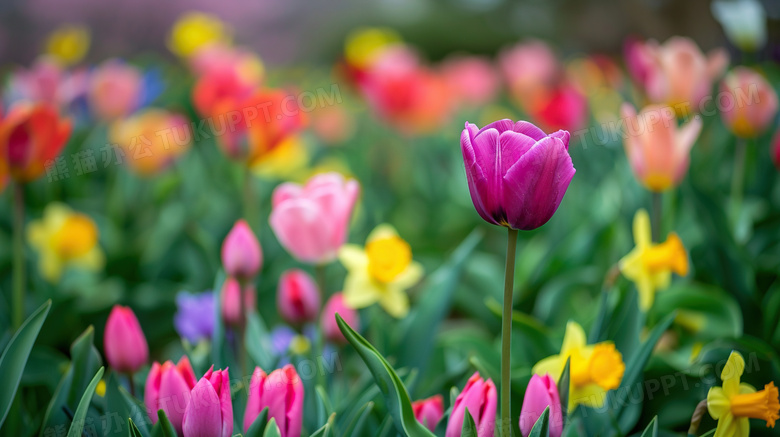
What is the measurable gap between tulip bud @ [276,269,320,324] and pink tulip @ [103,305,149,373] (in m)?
0.28

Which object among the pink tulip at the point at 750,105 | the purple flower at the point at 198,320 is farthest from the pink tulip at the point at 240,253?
the pink tulip at the point at 750,105

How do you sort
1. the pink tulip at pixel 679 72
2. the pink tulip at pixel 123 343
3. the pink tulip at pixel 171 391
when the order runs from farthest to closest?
the pink tulip at pixel 679 72, the pink tulip at pixel 123 343, the pink tulip at pixel 171 391

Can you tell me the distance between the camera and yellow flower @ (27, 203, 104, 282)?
1.42 m

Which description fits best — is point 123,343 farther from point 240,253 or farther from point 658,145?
point 658,145

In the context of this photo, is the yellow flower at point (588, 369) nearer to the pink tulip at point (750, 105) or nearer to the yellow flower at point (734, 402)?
the yellow flower at point (734, 402)

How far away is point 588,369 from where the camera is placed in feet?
2.51

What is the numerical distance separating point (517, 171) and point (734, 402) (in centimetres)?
42

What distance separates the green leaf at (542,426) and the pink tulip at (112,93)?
6.52 feet

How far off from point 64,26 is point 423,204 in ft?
16.1

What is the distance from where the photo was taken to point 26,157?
0.99 meters

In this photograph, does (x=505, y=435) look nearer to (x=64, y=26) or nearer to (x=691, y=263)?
(x=691, y=263)

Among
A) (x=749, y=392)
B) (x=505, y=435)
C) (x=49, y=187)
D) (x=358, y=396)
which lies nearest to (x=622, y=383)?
(x=749, y=392)

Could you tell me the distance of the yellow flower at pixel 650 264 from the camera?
37.2 inches

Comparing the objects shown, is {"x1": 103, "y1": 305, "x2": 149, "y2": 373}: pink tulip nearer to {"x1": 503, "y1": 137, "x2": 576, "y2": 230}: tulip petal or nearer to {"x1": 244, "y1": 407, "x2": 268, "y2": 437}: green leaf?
{"x1": 244, "y1": 407, "x2": 268, "y2": 437}: green leaf
